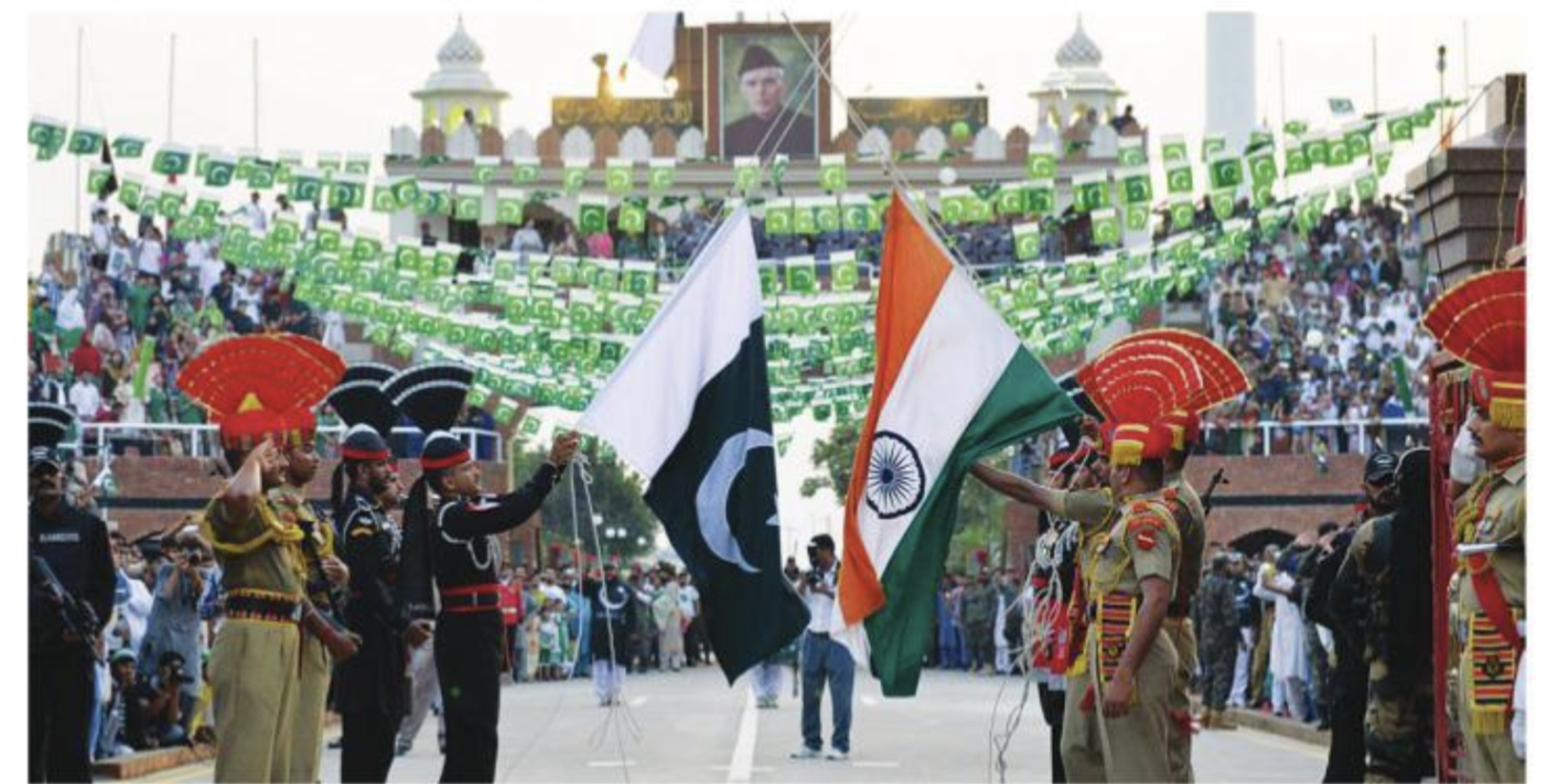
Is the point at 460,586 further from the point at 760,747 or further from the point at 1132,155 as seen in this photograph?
the point at 1132,155

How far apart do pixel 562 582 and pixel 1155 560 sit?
3636 centimetres

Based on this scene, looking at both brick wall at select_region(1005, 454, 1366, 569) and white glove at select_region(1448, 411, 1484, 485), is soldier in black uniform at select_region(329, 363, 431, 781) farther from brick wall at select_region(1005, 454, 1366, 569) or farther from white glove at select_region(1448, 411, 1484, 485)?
brick wall at select_region(1005, 454, 1366, 569)

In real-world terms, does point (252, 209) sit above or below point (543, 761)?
above

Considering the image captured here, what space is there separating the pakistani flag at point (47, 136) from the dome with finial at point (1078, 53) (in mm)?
70133

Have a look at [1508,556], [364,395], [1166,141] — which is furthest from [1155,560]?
[1166,141]

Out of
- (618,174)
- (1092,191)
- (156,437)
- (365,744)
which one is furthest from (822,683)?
(156,437)

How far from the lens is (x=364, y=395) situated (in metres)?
18.6

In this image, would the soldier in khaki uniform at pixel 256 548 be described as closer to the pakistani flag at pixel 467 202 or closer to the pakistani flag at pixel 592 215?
the pakistani flag at pixel 467 202

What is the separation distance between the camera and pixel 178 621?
23.7m

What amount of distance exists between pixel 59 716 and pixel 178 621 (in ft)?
22.3

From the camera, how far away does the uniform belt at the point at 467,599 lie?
52.0 ft

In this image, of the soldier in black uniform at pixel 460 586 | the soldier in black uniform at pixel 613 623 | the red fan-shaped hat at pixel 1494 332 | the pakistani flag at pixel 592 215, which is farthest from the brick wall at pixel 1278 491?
the red fan-shaped hat at pixel 1494 332

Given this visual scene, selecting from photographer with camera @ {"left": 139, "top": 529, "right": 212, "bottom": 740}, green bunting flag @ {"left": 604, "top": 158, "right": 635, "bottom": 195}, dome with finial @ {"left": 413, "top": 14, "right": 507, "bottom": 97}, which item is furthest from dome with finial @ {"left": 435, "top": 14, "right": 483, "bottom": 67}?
photographer with camera @ {"left": 139, "top": 529, "right": 212, "bottom": 740}

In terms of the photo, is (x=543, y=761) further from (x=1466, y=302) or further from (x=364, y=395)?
(x=1466, y=302)
